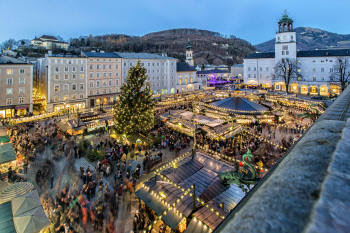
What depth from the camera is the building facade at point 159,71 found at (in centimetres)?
5494

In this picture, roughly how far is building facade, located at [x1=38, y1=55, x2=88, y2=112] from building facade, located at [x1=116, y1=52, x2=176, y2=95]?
52.3 ft

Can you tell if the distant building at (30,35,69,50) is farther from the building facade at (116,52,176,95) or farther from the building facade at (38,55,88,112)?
the building facade at (116,52,176,95)

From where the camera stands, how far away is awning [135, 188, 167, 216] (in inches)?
385

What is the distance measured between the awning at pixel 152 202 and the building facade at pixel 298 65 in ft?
195

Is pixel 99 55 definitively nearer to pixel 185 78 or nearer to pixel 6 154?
pixel 185 78

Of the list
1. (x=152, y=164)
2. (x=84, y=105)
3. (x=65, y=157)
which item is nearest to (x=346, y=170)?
(x=152, y=164)

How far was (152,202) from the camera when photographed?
10.3 m

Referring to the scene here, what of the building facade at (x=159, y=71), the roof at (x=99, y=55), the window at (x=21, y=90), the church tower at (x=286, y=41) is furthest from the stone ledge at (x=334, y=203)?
the church tower at (x=286, y=41)

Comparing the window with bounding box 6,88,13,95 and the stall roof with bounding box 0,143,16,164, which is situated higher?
the window with bounding box 6,88,13,95

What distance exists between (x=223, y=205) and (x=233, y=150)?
34.2 feet

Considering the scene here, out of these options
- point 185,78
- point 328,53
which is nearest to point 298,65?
point 328,53

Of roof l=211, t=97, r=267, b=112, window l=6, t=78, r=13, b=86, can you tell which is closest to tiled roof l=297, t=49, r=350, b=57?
roof l=211, t=97, r=267, b=112

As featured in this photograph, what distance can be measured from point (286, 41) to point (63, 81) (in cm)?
6265

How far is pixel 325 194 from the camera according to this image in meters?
0.86
